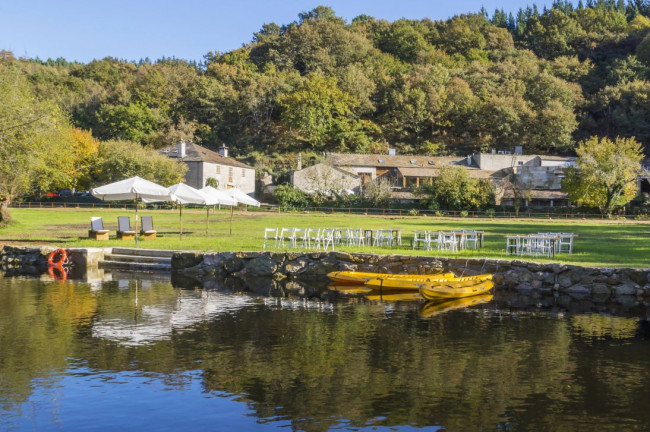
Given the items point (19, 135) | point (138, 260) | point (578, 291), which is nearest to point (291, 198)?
point (19, 135)

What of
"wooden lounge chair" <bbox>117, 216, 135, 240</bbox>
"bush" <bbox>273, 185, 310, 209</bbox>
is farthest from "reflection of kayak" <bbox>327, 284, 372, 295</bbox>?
"bush" <bbox>273, 185, 310, 209</bbox>

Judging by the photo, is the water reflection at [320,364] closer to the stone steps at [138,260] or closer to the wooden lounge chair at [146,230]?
the stone steps at [138,260]

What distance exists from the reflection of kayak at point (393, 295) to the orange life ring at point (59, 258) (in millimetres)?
13012

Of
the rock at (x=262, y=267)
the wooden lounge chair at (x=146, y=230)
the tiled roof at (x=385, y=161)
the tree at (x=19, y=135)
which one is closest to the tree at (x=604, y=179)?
the tiled roof at (x=385, y=161)

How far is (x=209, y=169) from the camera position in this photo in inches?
3147

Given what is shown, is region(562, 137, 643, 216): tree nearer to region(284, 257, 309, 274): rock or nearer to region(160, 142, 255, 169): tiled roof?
region(160, 142, 255, 169): tiled roof

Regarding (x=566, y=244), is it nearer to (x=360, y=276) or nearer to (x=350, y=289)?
(x=360, y=276)

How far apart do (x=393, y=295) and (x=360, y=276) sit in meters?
1.70

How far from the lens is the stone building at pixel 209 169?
7919 centimetres

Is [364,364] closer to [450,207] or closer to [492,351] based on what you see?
[492,351]

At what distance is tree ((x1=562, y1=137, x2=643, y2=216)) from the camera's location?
68.4 metres

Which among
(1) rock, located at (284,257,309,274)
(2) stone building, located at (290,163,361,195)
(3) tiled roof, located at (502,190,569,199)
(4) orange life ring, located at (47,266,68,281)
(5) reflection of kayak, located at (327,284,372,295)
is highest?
(2) stone building, located at (290,163,361,195)

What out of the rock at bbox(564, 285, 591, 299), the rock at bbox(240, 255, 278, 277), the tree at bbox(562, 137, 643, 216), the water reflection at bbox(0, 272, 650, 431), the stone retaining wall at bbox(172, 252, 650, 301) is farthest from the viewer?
the tree at bbox(562, 137, 643, 216)

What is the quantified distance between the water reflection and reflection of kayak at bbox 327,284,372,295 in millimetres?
2109
